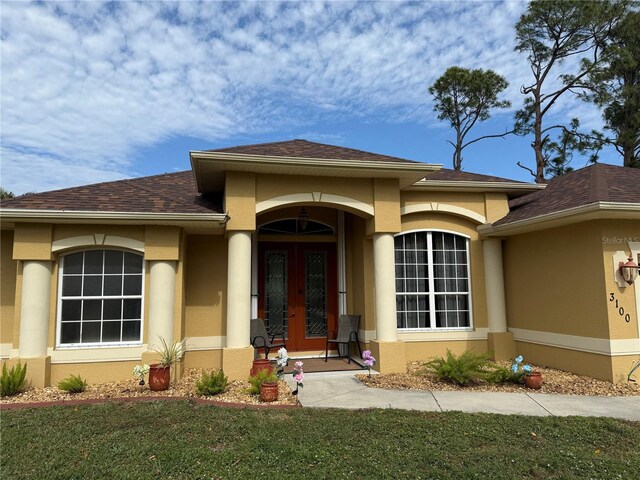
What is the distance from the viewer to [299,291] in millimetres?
10133

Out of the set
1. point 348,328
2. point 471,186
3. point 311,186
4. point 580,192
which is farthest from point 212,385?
point 580,192

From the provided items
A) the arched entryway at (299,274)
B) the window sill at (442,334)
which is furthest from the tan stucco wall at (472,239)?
the arched entryway at (299,274)

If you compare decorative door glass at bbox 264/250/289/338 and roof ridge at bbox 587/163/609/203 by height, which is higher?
roof ridge at bbox 587/163/609/203

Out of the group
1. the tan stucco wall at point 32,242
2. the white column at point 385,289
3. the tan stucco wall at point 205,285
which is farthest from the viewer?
the tan stucco wall at point 205,285

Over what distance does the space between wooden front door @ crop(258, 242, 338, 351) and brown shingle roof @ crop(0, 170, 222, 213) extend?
2058 mm

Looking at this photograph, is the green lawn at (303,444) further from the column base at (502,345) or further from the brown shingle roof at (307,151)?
the brown shingle roof at (307,151)

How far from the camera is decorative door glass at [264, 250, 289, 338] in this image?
993cm

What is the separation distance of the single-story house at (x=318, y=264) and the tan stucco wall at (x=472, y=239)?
0.03 meters

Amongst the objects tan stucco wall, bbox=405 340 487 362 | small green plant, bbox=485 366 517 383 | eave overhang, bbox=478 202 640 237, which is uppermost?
eave overhang, bbox=478 202 640 237

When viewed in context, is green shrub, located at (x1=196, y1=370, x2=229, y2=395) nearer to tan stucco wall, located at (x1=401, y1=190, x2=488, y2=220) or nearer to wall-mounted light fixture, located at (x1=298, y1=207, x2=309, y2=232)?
wall-mounted light fixture, located at (x1=298, y1=207, x2=309, y2=232)

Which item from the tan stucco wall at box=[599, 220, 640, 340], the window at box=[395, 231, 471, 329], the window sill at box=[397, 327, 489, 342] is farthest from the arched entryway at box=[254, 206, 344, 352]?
the tan stucco wall at box=[599, 220, 640, 340]

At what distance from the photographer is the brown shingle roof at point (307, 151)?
827 cm

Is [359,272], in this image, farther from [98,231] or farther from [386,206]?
[98,231]

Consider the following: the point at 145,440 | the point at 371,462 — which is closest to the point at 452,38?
the point at 371,462
